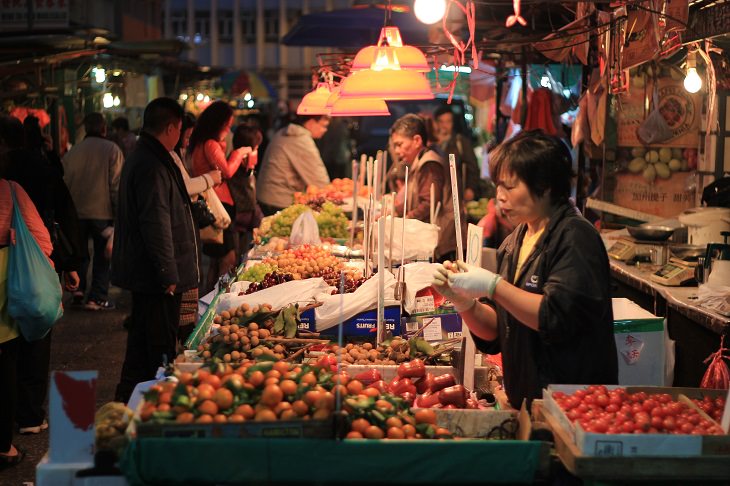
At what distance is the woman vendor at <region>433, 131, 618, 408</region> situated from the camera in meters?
3.73

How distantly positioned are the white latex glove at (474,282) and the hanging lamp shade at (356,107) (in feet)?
10.3

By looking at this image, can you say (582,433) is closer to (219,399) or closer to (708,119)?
(219,399)

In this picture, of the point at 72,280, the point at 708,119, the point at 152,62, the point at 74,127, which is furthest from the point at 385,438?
the point at 152,62

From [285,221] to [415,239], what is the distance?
2.34 m

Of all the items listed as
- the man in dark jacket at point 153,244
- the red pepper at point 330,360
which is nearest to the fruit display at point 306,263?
the man in dark jacket at point 153,244

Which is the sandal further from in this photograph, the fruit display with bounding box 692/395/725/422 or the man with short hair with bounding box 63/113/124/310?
the man with short hair with bounding box 63/113/124/310

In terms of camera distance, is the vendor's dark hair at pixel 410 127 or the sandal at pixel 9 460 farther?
the vendor's dark hair at pixel 410 127

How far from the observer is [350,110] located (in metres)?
6.92

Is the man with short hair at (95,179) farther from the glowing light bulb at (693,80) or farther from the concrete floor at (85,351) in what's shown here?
the glowing light bulb at (693,80)

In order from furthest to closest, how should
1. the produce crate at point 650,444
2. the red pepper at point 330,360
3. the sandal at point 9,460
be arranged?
1. the sandal at point 9,460
2. the red pepper at point 330,360
3. the produce crate at point 650,444

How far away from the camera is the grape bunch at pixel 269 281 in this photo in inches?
253

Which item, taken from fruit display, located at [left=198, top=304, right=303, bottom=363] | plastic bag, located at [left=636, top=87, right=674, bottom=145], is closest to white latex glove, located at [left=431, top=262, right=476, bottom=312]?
fruit display, located at [left=198, top=304, right=303, bottom=363]

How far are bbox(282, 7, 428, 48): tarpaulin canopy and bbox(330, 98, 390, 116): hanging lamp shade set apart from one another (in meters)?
5.41

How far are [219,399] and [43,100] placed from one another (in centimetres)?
1211
